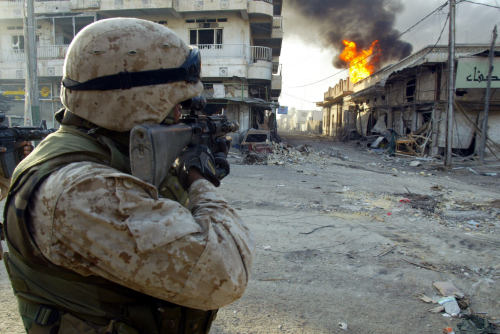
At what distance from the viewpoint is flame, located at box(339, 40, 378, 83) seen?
2881 centimetres

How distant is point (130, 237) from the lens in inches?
28.6

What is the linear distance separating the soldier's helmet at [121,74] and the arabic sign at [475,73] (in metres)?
15.9

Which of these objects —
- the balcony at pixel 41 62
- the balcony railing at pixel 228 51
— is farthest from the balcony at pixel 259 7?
the balcony at pixel 41 62

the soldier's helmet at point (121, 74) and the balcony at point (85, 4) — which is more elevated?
the balcony at point (85, 4)

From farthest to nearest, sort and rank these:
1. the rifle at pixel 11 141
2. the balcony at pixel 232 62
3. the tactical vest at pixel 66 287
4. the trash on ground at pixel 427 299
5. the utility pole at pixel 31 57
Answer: the balcony at pixel 232 62, the utility pole at pixel 31 57, the rifle at pixel 11 141, the trash on ground at pixel 427 299, the tactical vest at pixel 66 287

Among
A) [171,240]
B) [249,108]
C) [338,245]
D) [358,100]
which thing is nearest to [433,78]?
[249,108]

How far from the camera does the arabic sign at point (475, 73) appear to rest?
1371 cm

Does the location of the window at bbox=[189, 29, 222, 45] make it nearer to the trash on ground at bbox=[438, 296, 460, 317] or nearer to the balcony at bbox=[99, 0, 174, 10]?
the balcony at bbox=[99, 0, 174, 10]

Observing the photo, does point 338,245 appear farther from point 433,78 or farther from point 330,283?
point 433,78

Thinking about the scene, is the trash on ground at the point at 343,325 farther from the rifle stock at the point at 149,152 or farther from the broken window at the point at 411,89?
the broken window at the point at 411,89

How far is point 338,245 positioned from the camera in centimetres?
385

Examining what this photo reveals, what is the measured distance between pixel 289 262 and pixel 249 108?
14.7 m

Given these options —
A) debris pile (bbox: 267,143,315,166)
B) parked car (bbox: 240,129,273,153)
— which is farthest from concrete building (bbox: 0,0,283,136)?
debris pile (bbox: 267,143,315,166)

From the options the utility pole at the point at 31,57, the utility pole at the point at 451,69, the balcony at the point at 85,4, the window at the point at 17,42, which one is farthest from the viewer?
the window at the point at 17,42
